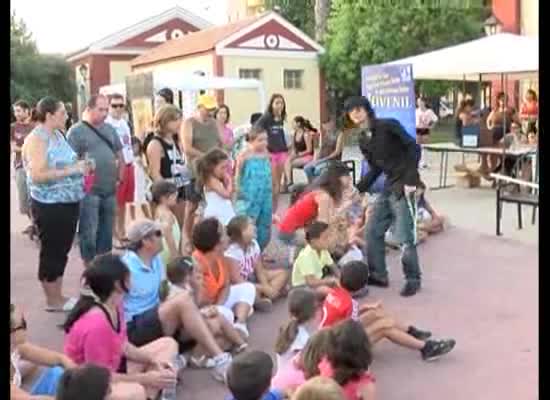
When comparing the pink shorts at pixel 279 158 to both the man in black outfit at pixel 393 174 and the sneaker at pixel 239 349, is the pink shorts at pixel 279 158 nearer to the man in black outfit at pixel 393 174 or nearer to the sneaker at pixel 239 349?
the man in black outfit at pixel 393 174

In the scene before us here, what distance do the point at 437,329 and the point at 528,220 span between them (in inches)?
199

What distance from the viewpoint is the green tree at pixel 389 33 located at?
1181 inches

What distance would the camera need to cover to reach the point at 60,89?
48750 mm

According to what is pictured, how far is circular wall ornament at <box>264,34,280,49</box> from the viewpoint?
30.5 metres

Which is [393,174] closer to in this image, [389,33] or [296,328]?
[296,328]

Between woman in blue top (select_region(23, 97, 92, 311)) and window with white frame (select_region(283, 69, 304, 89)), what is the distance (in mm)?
25678

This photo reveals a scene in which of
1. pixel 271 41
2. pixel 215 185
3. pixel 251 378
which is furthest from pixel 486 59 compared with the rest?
pixel 271 41

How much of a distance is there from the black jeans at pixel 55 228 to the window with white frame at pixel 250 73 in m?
24.2

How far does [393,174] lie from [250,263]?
4.49ft

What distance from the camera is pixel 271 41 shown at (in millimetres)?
30625

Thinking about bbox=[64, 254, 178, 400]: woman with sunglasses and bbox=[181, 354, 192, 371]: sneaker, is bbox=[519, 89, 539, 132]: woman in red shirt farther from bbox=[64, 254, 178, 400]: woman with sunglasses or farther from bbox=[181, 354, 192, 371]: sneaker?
bbox=[64, 254, 178, 400]: woman with sunglasses

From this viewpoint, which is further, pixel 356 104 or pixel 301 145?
pixel 301 145

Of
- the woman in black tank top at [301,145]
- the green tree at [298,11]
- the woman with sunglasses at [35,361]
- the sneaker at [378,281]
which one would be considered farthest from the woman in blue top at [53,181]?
the green tree at [298,11]

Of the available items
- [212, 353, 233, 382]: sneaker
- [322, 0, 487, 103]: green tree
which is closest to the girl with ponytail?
[212, 353, 233, 382]: sneaker
